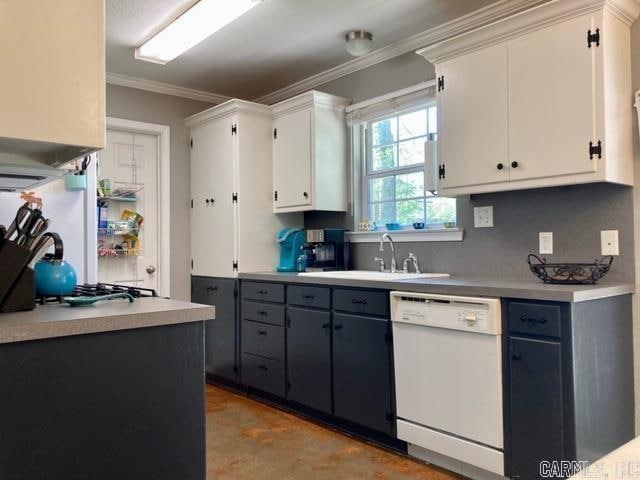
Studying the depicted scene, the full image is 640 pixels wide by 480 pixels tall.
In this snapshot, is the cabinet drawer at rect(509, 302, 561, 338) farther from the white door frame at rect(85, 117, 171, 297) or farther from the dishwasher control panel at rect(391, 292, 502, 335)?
the white door frame at rect(85, 117, 171, 297)

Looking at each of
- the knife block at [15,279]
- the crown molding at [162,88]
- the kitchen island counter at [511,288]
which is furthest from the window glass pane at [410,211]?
the knife block at [15,279]

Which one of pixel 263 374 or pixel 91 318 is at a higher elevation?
pixel 91 318

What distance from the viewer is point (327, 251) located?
12.5 ft

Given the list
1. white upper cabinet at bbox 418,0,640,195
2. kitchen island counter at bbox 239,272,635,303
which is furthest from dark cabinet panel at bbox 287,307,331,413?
white upper cabinet at bbox 418,0,640,195

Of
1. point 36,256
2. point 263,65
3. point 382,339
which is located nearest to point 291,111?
point 263,65

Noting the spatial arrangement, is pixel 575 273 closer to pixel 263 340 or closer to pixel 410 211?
pixel 410 211

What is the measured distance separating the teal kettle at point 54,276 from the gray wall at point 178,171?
2.68m

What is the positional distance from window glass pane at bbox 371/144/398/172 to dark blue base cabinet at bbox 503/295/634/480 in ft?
5.46

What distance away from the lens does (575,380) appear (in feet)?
6.80

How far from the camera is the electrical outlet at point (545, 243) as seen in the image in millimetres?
2721

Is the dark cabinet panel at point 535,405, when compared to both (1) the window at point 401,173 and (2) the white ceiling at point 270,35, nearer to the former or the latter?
(1) the window at point 401,173

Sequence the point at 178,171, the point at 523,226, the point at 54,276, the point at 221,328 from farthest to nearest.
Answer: the point at 178,171, the point at 221,328, the point at 523,226, the point at 54,276

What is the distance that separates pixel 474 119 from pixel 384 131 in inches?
43.0

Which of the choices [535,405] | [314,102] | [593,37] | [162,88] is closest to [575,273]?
[535,405]
